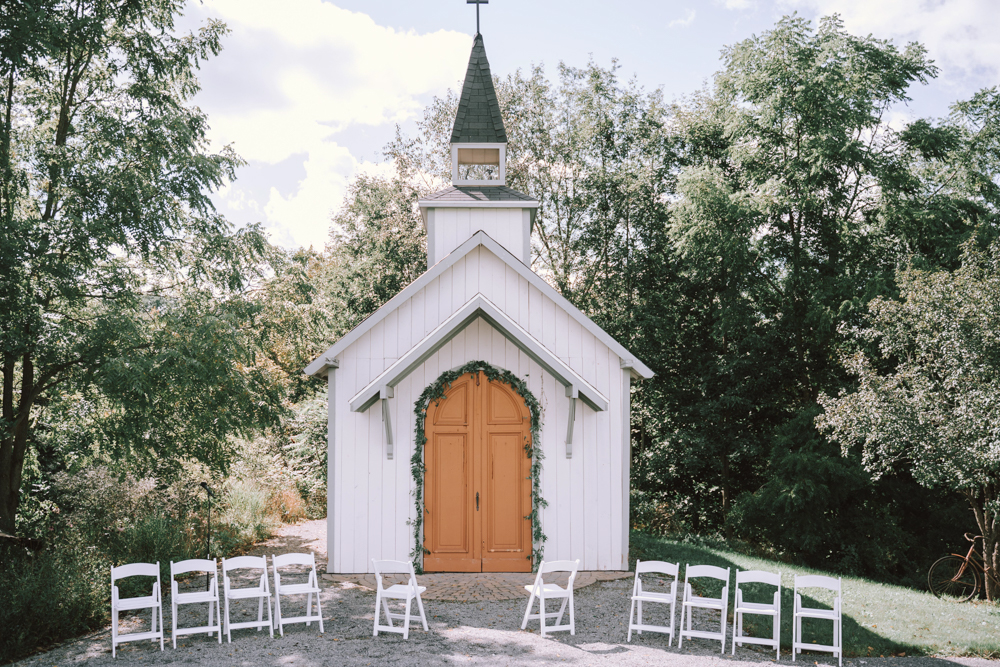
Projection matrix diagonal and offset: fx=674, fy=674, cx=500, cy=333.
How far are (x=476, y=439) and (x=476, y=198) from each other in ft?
16.1

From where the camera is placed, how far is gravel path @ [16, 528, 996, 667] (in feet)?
23.8

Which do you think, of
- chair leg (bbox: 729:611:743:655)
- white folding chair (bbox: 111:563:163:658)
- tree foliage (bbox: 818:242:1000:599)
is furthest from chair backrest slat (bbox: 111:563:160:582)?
tree foliage (bbox: 818:242:1000:599)

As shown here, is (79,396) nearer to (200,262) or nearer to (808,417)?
(200,262)

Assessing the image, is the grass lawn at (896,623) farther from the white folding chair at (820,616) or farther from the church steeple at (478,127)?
the church steeple at (478,127)

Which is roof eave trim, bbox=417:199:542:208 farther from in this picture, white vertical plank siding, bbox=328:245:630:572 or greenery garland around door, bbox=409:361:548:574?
greenery garland around door, bbox=409:361:548:574

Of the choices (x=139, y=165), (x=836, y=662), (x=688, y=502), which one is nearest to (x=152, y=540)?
(x=139, y=165)

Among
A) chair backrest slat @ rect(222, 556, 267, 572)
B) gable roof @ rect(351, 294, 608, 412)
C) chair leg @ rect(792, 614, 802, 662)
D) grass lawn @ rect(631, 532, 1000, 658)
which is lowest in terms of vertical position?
grass lawn @ rect(631, 532, 1000, 658)

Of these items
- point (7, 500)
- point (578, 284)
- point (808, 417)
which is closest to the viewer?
point (7, 500)

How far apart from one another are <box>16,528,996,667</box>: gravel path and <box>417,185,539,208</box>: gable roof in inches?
296

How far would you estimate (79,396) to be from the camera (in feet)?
36.8

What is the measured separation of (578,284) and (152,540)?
49.1 ft

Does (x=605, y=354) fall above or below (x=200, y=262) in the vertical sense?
below

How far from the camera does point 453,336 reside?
10.9m

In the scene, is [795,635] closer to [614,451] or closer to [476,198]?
[614,451]
